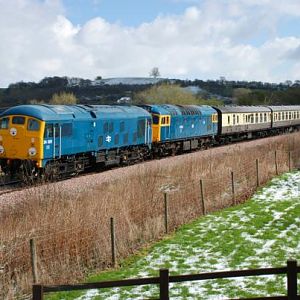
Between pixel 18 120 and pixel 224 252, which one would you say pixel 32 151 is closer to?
pixel 18 120

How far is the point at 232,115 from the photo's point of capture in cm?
5059

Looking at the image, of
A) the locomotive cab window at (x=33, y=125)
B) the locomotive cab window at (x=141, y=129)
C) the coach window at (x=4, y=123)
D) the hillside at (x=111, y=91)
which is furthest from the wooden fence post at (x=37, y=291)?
the hillside at (x=111, y=91)

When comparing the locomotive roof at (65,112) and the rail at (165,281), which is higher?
the locomotive roof at (65,112)

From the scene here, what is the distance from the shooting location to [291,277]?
7137 millimetres

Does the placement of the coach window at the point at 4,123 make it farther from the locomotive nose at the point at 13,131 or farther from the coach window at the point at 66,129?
the coach window at the point at 66,129

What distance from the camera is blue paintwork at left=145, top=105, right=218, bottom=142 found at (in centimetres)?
3731

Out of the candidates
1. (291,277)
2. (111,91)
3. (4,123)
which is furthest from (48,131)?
(111,91)

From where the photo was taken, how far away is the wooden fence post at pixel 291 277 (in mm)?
7074

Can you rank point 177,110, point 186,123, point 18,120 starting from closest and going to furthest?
point 18,120, point 177,110, point 186,123

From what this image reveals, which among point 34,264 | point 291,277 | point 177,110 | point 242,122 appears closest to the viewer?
point 291,277

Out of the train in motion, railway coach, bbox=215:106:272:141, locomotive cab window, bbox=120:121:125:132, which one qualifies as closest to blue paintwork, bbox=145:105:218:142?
the train in motion

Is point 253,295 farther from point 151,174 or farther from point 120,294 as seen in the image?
point 151,174

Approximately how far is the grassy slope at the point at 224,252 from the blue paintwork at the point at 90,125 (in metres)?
9.52

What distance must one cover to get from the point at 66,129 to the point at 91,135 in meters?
2.41
